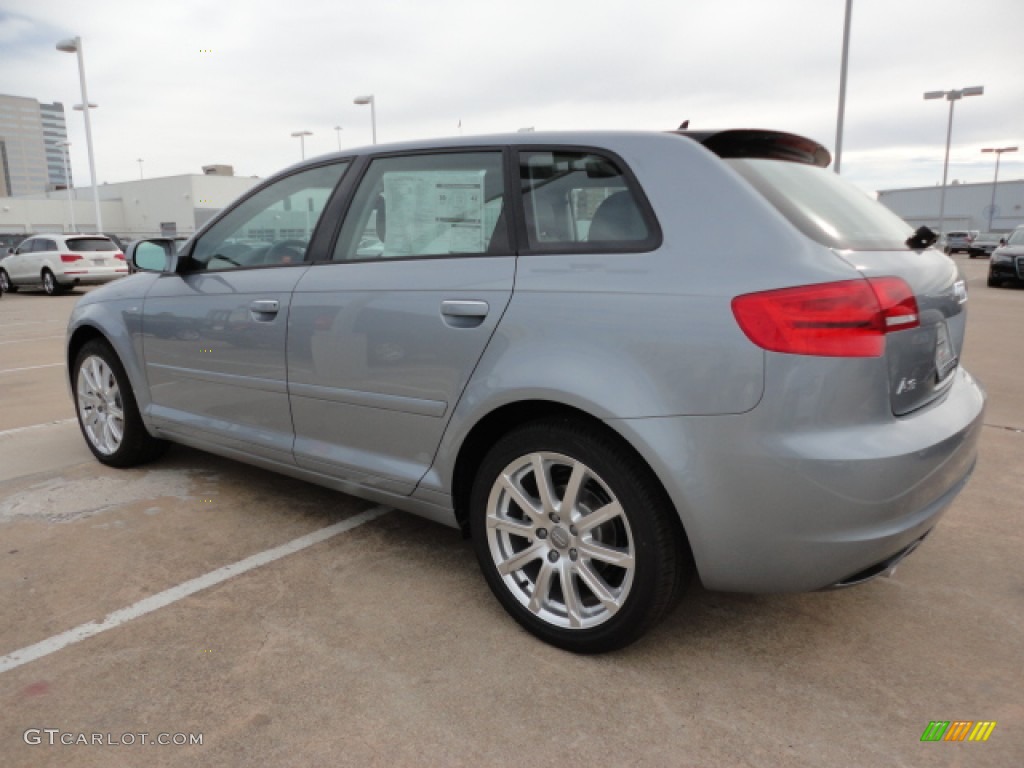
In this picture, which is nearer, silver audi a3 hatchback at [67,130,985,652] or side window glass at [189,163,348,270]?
silver audi a3 hatchback at [67,130,985,652]

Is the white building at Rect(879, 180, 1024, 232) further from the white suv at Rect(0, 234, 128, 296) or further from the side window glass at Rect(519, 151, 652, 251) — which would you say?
the side window glass at Rect(519, 151, 652, 251)

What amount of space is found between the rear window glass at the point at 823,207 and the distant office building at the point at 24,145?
14732 cm

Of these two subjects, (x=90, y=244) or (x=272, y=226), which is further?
(x=90, y=244)

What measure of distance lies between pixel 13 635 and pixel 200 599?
0.59 meters

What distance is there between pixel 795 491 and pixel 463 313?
117 centimetres

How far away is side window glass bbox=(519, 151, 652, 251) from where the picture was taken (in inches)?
92.7

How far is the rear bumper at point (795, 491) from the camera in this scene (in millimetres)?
2008

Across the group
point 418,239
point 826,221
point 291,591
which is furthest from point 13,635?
point 826,221

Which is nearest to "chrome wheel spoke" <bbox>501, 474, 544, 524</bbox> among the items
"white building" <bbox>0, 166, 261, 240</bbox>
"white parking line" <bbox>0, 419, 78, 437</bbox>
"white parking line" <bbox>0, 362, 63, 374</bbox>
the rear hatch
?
the rear hatch

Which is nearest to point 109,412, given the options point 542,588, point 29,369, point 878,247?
point 542,588

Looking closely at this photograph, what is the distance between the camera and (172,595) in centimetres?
287

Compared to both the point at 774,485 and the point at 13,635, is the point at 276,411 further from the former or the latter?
the point at 774,485

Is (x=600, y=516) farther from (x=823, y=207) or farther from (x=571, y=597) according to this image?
(x=823, y=207)

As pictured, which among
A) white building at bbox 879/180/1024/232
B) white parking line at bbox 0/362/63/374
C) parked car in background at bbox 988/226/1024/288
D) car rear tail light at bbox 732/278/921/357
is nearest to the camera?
car rear tail light at bbox 732/278/921/357
